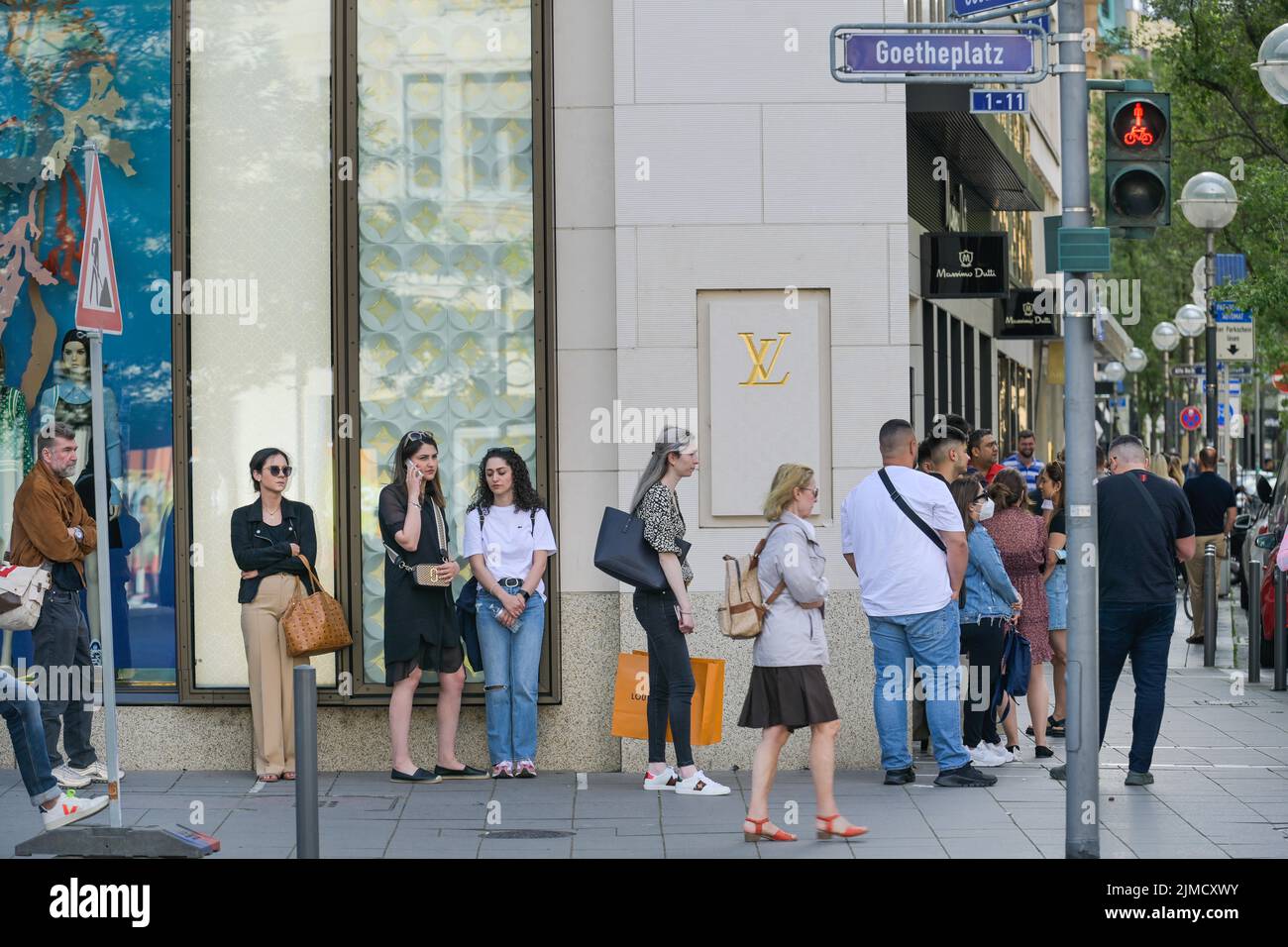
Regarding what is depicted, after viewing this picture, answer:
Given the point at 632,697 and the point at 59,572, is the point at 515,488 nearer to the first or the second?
the point at 632,697

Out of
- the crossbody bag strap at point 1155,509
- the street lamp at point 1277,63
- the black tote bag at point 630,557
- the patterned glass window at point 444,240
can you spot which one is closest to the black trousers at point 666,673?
the black tote bag at point 630,557

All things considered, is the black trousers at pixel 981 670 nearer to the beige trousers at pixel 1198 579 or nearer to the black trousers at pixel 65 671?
the black trousers at pixel 65 671

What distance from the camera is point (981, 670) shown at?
37.6 feet

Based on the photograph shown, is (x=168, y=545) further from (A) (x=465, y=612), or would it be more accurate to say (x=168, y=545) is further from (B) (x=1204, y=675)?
(B) (x=1204, y=675)

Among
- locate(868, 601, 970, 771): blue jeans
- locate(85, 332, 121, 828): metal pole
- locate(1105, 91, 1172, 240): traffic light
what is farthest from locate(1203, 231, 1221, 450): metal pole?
locate(85, 332, 121, 828): metal pole

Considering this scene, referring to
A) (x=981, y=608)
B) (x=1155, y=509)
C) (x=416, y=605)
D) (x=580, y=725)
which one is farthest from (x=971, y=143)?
(x=416, y=605)

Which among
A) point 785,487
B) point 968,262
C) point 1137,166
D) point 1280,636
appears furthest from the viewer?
point 968,262

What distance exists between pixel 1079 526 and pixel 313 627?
4537 millimetres

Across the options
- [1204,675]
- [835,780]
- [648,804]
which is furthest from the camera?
[1204,675]

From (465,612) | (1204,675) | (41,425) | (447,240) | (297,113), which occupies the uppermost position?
(297,113)
